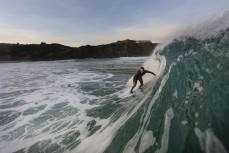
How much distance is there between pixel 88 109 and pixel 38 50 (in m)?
97.5

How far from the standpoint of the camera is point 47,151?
641cm

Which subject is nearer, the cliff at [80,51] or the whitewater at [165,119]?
the whitewater at [165,119]

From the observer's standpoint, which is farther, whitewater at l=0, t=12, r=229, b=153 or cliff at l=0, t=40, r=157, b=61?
cliff at l=0, t=40, r=157, b=61

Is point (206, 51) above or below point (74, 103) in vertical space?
above

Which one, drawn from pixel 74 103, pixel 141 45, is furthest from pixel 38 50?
pixel 74 103

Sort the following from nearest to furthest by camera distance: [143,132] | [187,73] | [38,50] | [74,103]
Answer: [143,132] < [187,73] < [74,103] < [38,50]

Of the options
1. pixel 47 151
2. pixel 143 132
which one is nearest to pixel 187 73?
pixel 143 132

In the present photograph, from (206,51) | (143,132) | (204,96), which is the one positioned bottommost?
(143,132)

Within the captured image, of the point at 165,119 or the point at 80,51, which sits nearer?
the point at 165,119

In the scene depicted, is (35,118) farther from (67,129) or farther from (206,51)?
(206,51)

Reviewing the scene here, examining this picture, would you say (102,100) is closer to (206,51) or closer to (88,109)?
(88,109)

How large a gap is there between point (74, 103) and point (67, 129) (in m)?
3.51

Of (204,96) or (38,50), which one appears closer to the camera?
(204,96)

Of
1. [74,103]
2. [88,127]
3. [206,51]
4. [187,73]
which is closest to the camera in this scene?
[187,73]
